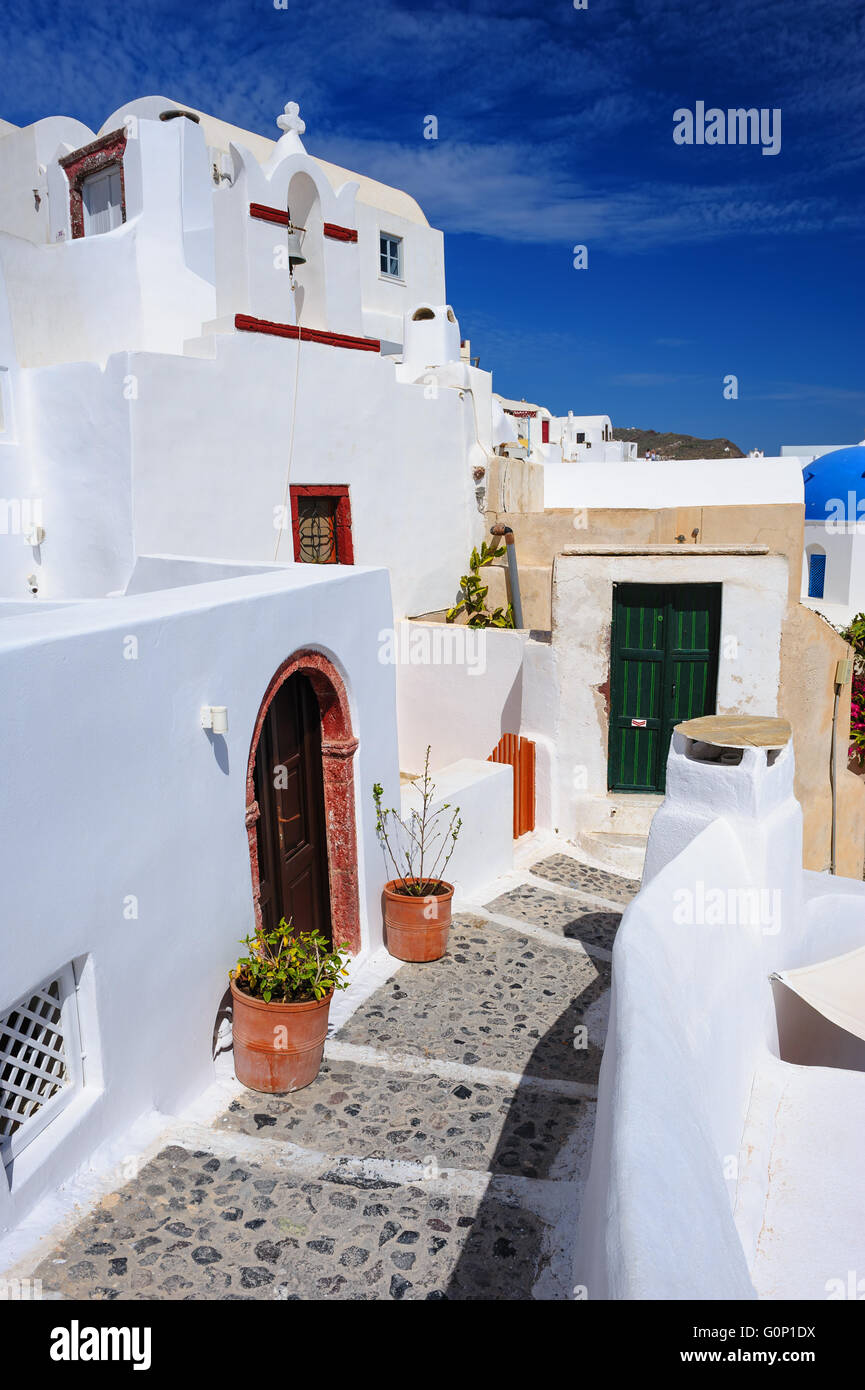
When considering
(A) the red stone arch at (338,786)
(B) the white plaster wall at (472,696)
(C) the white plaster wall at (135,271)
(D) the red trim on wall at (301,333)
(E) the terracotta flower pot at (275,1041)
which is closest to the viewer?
(E) the terracotta flower pot at (275,1041)

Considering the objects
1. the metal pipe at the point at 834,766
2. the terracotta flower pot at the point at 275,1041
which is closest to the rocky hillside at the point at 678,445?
the metal pipe at the point at 834,766

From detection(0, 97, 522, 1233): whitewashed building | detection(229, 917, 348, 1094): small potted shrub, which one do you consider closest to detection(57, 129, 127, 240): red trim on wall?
detection(0, 97, 522, 1233): whitewashed building

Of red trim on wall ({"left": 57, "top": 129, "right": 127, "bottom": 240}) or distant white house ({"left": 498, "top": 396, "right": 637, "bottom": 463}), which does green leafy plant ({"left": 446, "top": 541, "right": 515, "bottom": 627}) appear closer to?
red trim on wall ({"left": 57, "top": 129, "right": 127, "bottom": 240})

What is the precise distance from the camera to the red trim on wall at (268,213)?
29.7 ft

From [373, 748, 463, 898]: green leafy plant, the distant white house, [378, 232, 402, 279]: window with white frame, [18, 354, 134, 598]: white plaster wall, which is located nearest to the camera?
[373, 748, 463, 898]: green leafy plant

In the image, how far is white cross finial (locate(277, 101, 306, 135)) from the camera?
971 centimetres

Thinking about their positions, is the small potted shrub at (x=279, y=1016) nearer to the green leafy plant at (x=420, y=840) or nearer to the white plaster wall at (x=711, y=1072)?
the green leafy plant at (x=420, y=840)

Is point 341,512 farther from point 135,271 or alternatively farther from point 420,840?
point 420,840

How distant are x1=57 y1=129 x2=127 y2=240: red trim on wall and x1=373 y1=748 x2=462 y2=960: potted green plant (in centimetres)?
738

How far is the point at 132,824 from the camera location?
171 inches

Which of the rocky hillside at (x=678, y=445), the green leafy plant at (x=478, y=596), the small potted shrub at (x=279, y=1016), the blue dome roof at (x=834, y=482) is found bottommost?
the small potted shrub at (x=279, y=1016)

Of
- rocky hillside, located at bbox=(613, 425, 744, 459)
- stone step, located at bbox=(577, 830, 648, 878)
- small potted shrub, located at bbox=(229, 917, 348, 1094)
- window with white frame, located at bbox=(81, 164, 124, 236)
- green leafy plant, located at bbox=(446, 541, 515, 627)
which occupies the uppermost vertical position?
rocky hillside, located at bbox=(613, 425, 744, 459)

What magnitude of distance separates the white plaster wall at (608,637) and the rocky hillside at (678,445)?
5541 cm
